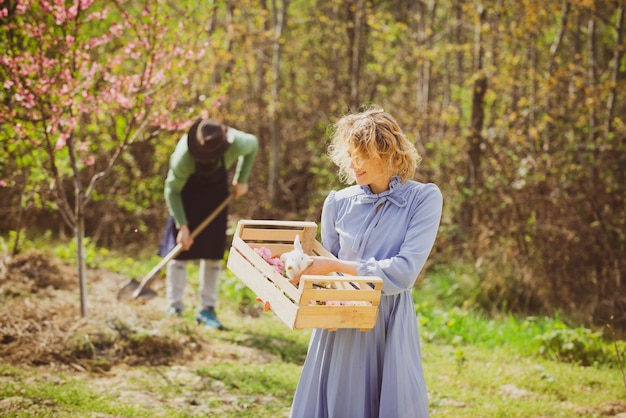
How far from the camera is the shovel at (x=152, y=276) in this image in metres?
6.19

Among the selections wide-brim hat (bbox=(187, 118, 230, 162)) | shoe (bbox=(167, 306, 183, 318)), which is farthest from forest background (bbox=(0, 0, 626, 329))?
shoe (bbox=(167, 306, 183, 318))

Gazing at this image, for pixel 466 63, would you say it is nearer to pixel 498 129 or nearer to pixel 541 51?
pixel 541 51

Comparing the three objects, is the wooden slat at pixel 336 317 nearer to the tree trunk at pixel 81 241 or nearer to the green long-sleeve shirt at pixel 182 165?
the tree trunk at pixel 81 241

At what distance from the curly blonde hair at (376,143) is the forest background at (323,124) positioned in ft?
2.35

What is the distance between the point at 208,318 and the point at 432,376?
219 cm

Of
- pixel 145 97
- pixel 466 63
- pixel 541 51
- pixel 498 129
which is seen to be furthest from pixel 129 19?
pixel 466 63

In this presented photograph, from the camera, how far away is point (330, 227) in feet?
10.6

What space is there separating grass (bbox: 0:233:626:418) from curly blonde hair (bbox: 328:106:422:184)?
6.90 feet

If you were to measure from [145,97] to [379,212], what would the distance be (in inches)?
121

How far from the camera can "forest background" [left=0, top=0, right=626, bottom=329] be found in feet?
17.1

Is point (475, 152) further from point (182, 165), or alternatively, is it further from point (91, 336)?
point (91, 336)

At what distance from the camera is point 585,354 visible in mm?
5918

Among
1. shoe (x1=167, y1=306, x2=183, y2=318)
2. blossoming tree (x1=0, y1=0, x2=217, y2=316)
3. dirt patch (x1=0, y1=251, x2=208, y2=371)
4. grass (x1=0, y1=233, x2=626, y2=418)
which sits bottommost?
grass (x1=0, y1=233, x2=626, y2=418)

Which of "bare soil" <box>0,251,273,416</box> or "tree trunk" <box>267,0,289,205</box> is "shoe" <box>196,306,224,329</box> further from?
"tree trunk" <box>267,0,289,205</box>
